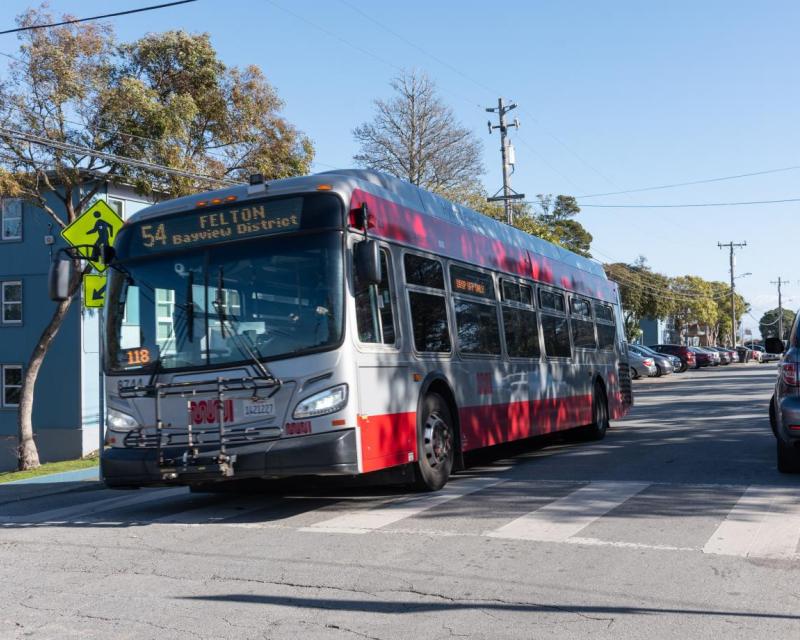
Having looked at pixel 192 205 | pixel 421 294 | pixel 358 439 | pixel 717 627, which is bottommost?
pixel 717 627

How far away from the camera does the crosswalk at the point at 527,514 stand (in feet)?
23.4

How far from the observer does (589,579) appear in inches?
234

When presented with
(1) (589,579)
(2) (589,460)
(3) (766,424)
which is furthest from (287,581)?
(3) (766,424)

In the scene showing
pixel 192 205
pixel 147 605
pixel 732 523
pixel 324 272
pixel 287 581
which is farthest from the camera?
pixel 192 205

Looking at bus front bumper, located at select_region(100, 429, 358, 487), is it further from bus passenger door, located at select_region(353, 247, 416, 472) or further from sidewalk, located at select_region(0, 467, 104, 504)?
sidewalk, located at select_region(0, 467, 104, 504)

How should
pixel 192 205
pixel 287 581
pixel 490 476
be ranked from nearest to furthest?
pixel 287 581 < pixel 192 205 < pixel 490 476

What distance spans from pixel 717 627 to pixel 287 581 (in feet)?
9.05

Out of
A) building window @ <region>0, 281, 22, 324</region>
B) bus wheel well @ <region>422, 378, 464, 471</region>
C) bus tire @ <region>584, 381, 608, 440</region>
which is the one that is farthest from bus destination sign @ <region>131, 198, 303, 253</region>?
building window @ <region>0, 281, 22, 324</region>

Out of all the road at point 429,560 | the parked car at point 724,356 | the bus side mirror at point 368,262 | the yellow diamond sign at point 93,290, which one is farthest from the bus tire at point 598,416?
the parked car at point 724,356

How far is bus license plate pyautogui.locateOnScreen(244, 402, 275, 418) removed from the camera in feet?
26.4

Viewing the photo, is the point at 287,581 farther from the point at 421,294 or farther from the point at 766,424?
the point at 766,424

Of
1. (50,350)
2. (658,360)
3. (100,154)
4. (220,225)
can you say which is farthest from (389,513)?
(658,360)

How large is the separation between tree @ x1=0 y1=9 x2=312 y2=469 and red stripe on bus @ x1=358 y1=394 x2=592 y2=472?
9870 mm

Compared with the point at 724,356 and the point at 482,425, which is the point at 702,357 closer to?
the point at 724,356
